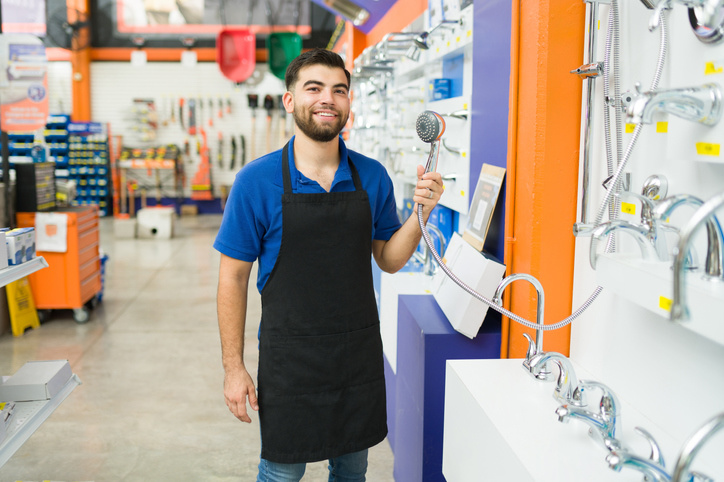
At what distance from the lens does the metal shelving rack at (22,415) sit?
222 cm

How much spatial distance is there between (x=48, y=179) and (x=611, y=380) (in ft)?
16.8

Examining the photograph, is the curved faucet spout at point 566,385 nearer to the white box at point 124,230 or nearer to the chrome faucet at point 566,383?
the chrome faucet at point 566,383

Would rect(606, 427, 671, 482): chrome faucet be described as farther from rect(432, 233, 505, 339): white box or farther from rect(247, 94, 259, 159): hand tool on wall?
rect(247, 94, 259, 159): hand tool on wall

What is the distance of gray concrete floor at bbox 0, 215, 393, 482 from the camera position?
319 centimetres

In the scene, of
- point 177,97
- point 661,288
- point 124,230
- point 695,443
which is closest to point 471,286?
point 661,288

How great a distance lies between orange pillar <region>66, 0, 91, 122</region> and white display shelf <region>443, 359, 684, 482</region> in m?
12.3

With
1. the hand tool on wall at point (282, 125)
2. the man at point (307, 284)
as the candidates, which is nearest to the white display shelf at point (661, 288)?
the man at point (307, 284)

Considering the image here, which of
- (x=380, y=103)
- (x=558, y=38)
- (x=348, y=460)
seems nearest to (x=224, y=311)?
(x=348, y=460)

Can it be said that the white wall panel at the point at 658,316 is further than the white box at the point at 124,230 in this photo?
No

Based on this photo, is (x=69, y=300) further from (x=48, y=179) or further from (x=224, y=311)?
(x=224, y=311)

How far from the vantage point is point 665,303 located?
1.22m

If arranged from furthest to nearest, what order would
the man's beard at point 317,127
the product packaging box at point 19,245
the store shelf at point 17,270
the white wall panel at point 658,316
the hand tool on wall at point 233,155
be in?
the hand tool on wall at point 233,155
the product packaging box at point 19,245
the store shelf at point 17,270
the man's beard at point 317,127
the white wall panel at point 658,316

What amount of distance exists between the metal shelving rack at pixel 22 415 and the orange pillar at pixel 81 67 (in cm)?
1105

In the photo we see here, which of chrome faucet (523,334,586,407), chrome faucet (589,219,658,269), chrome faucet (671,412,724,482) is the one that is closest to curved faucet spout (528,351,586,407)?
chrome faucet (523,334,586,407)
